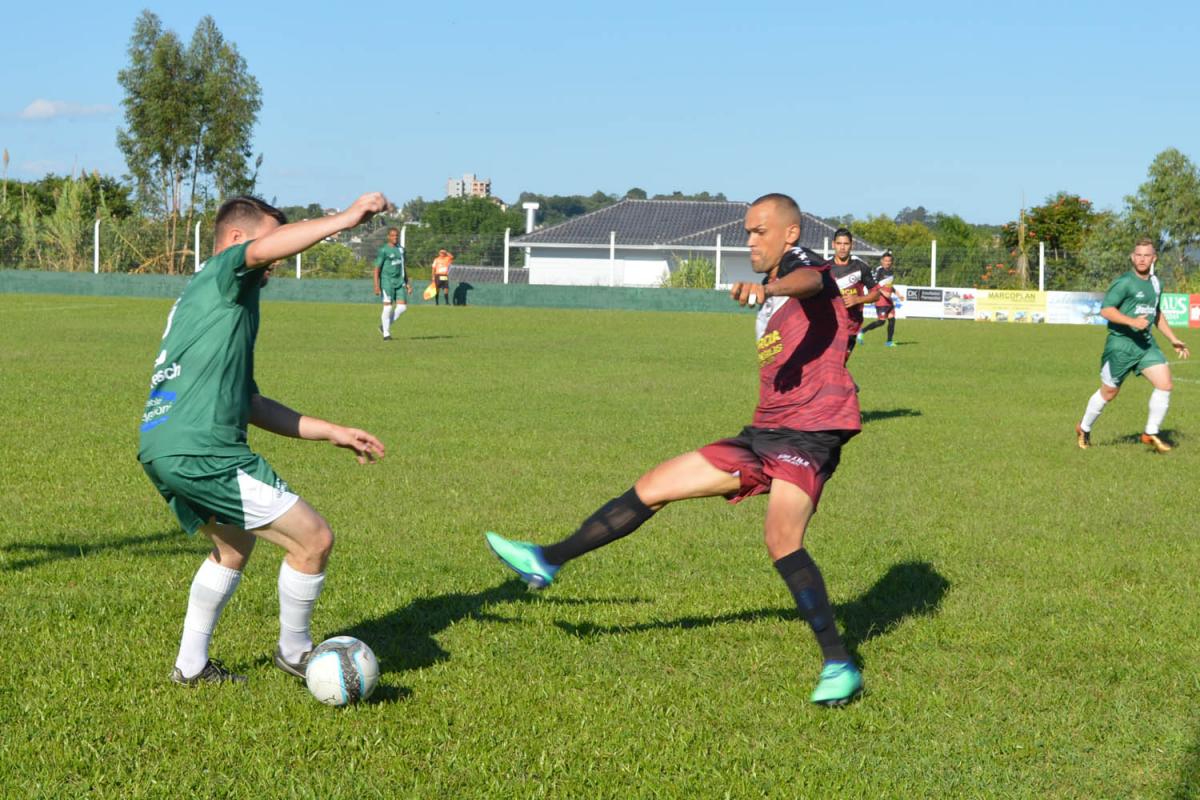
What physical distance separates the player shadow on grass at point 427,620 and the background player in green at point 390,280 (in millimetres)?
19113

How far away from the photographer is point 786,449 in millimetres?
5238

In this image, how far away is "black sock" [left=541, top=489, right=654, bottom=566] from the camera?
18.0 feet

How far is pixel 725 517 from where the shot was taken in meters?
8.65

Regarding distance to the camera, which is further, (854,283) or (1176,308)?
(1176,308)

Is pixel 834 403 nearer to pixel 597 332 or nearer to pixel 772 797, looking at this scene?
pixel 772 797

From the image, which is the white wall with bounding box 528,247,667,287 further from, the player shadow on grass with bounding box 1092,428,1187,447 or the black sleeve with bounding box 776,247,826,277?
the black sleeve with bounding box 776,247,826,277

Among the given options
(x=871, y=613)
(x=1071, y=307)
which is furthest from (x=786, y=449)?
(x=1071, y=307)

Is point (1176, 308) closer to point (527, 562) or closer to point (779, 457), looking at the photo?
point (779, 457)

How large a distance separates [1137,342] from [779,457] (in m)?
8.63

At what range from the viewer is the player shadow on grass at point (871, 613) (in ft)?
19.3

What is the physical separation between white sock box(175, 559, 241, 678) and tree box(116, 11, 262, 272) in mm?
55447

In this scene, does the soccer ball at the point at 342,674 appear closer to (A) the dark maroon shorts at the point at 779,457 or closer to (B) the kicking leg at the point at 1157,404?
(A) the dark maroon shorts at the point at 779,457

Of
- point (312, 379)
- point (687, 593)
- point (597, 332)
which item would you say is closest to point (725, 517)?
point (687, 593)

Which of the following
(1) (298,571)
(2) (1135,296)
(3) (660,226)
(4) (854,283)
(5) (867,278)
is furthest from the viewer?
(3) (660,226)
